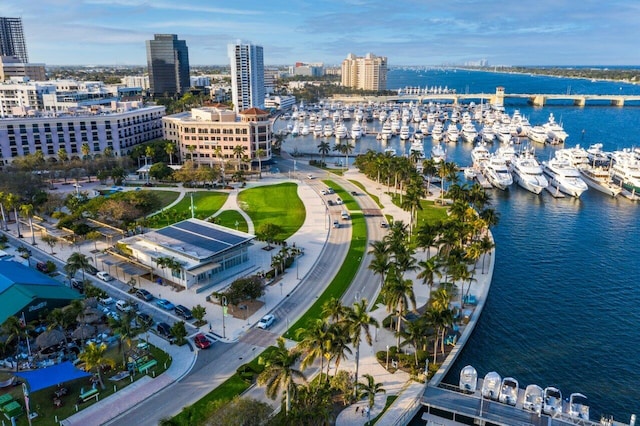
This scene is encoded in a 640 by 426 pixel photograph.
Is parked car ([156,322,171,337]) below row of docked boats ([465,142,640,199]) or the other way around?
below

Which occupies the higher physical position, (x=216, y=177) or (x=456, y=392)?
(x=216, y=177)

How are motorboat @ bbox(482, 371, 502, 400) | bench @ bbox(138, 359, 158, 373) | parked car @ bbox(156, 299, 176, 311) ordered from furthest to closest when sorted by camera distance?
parked car @ bbox(156, 299, 176, 311)
bench @ bbox(138, 359, 158, 373)
motorboat @ bbox(482, 371, 502, 400)

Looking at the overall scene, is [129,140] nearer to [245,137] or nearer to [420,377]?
[245,137]

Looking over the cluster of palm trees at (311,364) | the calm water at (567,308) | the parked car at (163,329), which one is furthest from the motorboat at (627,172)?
the parked car at (163,329)

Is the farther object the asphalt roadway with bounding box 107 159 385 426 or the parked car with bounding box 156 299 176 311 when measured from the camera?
the parked car with bounding box 156 299 176 311

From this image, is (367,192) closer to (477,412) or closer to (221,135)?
(221,135)

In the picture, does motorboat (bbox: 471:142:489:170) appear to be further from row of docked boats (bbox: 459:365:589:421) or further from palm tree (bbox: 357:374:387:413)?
palm tree (bbox: 357:374:387:413)

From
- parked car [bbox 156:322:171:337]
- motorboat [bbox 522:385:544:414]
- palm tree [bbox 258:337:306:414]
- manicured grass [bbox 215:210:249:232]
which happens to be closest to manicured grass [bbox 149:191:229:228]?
manicured grass [bbox 215:210:249:232]

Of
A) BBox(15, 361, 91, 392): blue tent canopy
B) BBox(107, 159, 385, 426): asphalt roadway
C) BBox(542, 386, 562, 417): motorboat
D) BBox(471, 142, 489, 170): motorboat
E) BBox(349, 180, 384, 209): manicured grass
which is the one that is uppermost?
BBox(471, 142, 489, 170): motorboat

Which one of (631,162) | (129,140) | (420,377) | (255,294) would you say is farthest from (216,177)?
(631,162)
